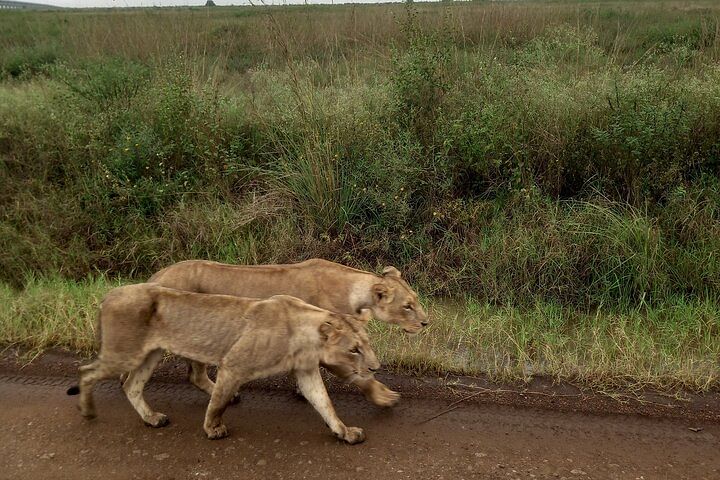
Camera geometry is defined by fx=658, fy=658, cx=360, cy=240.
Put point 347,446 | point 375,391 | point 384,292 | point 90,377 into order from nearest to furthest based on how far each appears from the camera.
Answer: point 347,446 < point 90,377 < point 375,391 < point 384,292

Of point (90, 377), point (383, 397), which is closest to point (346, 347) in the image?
point (383, 397)

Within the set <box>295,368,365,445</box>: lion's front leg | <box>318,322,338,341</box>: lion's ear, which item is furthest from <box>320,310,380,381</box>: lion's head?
<box>295,368,365,445</box>: lion's front leg

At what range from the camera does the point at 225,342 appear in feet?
13.5

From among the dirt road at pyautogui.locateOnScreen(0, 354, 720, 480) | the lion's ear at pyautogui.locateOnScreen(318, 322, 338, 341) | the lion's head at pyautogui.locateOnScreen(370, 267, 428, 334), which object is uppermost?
the lion's ear at pyautogui.locateOnScreen(318, 322, 338, 341)

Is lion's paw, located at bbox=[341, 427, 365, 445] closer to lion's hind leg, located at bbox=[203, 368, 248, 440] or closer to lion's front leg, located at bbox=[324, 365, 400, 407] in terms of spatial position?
lion's front leg, located at bbox=[324, 365, 400, 407]

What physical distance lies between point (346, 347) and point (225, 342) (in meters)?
0.76

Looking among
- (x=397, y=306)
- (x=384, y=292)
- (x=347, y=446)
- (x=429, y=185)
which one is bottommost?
(x=347, y=446)

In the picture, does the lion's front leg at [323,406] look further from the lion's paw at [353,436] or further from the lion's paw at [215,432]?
the lion's paw at [215,432]

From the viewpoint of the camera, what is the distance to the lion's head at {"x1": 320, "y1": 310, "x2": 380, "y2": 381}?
4070mm

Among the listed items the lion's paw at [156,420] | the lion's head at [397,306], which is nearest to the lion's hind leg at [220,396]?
the lion's paw at [156,420]

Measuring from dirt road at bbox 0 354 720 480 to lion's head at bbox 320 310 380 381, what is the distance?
0.38 metres

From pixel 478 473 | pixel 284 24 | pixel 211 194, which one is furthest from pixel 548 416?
pixel 284 24

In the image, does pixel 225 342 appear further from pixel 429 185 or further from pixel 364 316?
pixel 429 185

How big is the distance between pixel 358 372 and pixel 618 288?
305 cm
